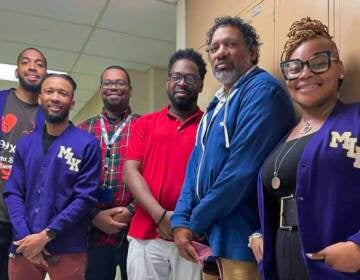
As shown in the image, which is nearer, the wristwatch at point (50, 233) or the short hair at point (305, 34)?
the short hair at point (305, 34)

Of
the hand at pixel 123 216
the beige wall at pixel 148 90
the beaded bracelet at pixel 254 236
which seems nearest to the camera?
the beaded bracelet at pixel 254 236

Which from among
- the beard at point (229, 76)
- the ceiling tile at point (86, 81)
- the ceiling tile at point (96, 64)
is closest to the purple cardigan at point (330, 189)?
the beard at point (229, 76)

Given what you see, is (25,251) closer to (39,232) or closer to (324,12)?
(39,232)

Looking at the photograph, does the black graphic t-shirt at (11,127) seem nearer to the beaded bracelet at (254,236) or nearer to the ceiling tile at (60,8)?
the ceiling tile at (60,8)

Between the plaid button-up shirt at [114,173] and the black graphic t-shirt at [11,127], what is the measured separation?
34cm

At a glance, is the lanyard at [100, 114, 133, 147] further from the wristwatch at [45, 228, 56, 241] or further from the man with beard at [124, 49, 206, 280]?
the wristwatch at [45, 228, 56, 241]

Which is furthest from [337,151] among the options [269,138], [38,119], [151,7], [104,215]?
[151,7]

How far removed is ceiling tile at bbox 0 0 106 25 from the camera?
10.6 ft

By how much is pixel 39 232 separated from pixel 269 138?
1.17m

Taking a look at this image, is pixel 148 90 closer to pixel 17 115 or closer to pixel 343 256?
pixel 17 115

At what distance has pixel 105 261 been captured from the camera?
222 centimetres

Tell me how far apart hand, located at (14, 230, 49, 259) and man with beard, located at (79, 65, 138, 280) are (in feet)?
1.16

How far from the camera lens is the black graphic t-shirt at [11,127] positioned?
2180mm

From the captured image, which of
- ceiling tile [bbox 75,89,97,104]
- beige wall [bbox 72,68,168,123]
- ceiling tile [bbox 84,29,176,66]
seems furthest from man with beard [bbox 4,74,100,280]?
ceiling tile [bbox 75,89,97,104]
